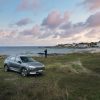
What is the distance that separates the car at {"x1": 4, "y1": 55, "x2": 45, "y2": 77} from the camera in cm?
3140

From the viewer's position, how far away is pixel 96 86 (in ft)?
Result: 82.1

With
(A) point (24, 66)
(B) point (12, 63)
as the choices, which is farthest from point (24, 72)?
(B) point (12, 63)

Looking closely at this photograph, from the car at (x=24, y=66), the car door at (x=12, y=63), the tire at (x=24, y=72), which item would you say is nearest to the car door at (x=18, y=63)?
the car at (x=24, y=66)

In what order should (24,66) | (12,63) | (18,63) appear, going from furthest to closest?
(12,63) < (18,63) < (24,66)

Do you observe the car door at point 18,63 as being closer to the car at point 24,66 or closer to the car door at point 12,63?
the car at point 24,66

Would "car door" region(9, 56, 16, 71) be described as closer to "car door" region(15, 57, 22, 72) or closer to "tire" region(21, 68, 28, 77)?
"car door" region(15, 57, 22, 72)

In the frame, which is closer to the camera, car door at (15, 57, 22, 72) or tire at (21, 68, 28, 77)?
tire at (21, 68, 28, 77)

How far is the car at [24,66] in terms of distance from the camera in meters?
31.4

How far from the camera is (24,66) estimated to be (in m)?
31.8

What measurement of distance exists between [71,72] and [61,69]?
1.53 meters

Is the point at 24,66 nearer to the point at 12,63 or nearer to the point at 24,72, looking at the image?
the point at 24,72

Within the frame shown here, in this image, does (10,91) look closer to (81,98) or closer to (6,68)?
(81,98)

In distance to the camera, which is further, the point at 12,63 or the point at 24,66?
the point at 12,63

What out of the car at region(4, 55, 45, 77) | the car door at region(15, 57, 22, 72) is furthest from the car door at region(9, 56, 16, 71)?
the car door at region(15, 57, 22, 72)
